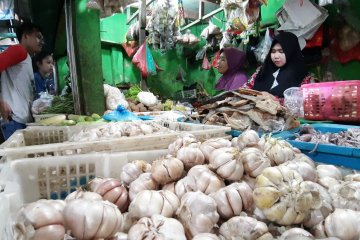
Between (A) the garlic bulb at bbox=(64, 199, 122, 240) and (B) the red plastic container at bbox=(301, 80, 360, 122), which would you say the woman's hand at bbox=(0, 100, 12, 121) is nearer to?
(A) the garlic bulb at bbox=(64, 199, 122, 240)

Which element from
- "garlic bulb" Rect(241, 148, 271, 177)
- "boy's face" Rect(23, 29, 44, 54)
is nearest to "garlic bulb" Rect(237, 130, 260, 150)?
"garlic bulb" Rect(241, 148, 271, 177)

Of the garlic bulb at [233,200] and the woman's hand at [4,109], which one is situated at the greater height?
the garlic bulb at [233,200]

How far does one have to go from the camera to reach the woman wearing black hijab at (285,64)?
15.3 feet

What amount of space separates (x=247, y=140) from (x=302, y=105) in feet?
7.17

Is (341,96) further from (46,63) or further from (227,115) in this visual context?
(46,63)

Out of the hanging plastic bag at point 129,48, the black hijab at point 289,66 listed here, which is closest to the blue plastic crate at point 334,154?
the black hijab at point 289,66

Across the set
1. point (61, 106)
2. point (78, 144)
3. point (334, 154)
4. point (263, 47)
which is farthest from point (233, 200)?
point (263, 47)

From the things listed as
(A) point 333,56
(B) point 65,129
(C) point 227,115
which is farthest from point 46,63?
(A) point 333,56

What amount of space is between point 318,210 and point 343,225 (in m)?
0.14

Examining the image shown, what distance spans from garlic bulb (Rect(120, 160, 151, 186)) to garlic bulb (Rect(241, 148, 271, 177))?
0.53m

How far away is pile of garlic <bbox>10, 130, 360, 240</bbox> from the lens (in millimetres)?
980

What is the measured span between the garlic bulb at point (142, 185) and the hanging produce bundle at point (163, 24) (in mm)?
6503

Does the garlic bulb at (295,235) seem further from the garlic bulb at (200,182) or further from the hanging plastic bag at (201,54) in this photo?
the hanging plastic bag at (201,54)

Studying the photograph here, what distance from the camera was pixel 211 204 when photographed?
1112 millimetres
